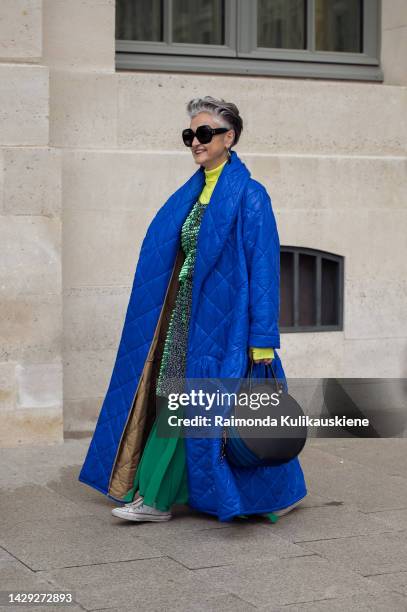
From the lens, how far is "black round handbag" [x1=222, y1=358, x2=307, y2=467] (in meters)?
5.32

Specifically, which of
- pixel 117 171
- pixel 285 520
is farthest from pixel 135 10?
pixel 285 520

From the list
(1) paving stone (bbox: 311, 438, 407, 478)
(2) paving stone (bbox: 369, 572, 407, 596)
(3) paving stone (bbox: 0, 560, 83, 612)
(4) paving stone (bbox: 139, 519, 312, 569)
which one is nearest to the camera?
(3) paving stone (bbox: 0, 560, 83, 612)

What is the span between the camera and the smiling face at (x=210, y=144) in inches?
221

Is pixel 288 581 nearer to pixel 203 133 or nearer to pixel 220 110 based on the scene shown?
pixel 203 133

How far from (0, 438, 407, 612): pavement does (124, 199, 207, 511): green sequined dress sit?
174mm

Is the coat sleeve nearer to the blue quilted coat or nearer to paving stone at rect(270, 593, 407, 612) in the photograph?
the blue quilted coat

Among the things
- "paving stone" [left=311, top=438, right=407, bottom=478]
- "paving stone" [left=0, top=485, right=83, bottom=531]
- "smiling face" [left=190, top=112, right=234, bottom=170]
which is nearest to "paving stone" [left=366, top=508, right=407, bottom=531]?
"paving stone" [left=311, top=438, right=407, bottom=478]

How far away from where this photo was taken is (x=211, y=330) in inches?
219

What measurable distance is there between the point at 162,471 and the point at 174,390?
0.40 metres

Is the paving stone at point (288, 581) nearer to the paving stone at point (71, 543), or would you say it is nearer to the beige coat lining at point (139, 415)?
the paving stone at point (71, 543)

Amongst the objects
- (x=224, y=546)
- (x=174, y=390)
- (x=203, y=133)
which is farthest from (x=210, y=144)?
(x=224, y=546)

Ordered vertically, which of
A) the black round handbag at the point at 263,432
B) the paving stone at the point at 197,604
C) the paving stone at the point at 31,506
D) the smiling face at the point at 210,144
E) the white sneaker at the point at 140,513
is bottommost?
the paving stone at the point at 197,604

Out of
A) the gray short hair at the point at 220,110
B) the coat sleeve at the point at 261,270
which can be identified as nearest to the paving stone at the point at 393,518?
the coat sleeve at the point at 261,270

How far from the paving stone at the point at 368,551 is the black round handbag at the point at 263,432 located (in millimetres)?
445
